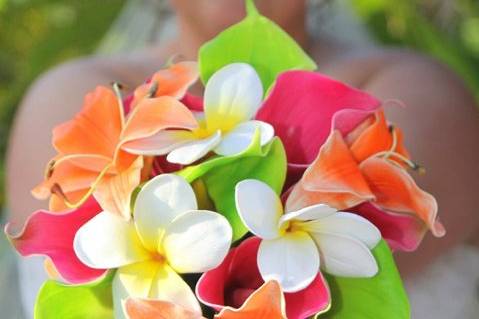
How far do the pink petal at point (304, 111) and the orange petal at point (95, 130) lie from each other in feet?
0.33

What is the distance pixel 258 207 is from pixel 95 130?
144mm

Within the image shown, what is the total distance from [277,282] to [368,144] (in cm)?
14

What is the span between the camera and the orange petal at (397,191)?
22.9 inches

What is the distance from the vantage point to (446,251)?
108cm

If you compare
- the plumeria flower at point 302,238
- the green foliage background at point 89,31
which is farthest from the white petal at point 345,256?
the green foliage background at point 89,31

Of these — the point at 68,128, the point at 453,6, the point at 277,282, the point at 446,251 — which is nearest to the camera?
the point at 277,282

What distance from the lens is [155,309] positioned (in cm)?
50

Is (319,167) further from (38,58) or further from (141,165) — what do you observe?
(38,58)

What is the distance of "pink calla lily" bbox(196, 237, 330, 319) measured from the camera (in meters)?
0.53

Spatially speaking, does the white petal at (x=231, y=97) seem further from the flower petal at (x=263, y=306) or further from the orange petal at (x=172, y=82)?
the flower petal at (x=263, y=306)

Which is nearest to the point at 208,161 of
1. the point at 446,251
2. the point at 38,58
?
the point at 446,251

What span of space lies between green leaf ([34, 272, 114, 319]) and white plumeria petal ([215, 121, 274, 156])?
0.11 meters

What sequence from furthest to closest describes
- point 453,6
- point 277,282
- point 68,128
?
point 453,6, point 68,128, point 277,282

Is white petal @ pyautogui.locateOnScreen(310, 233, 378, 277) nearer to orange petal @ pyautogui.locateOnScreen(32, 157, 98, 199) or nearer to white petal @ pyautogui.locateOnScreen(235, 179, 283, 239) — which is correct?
white petal @ pyautogui.locateOnScreen(235, 179, 283, 239)
